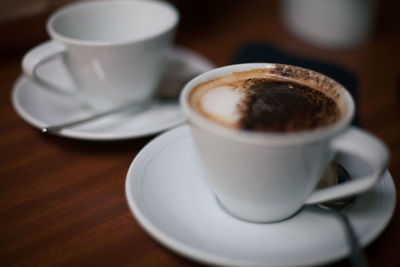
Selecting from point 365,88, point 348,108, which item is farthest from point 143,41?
point 365,88

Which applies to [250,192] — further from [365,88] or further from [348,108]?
[365,88]

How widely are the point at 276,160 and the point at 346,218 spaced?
0.43ft

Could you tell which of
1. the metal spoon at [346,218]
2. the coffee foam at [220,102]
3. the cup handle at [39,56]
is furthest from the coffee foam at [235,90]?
the cup handle at [39,56]

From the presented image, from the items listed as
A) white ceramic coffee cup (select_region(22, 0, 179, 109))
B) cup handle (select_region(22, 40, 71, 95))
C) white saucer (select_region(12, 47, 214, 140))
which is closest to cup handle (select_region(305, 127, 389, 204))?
white saucer (select_region(12, 47, 214, 140))

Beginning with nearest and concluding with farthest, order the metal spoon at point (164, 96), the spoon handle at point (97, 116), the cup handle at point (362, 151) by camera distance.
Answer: the cup handle at point (362, 151), the spoon handle at point (97, 116), the metal spoon at point (164, 96)

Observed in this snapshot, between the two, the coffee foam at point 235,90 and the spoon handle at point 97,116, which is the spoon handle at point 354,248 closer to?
the coffee foam at point 235,90

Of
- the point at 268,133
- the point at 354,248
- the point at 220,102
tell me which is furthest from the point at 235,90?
the point at 354,248

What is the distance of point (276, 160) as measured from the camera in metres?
0.46

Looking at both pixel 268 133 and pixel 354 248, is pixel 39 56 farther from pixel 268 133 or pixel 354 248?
pixel 354 248

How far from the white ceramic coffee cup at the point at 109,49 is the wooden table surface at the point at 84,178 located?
0.13 meters

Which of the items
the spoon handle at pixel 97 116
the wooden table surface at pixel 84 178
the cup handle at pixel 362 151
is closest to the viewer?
the cup handle at pixel 362 151

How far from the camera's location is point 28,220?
23.2 inches

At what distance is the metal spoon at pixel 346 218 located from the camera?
438 mm

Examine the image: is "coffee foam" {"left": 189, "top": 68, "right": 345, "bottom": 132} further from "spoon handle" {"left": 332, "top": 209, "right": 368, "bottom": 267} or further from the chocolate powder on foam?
"spoon handle" {"left": 332, "top": 209, "right": 368, "bottom": 267}
